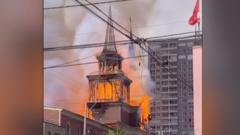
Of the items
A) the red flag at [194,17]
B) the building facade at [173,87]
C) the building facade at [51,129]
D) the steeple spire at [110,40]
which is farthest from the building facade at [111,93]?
the red flag at [194,17]

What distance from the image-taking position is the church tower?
2828mm

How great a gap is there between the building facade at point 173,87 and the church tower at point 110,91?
0.16 metres

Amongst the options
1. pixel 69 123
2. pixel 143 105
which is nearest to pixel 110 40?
pixel 143 105

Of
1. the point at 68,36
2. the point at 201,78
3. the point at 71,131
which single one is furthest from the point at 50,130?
the point at 201,78

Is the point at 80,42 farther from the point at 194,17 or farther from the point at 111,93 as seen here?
the point at 194,17

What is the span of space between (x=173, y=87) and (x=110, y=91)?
1.36 feet

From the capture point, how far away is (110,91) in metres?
2.85

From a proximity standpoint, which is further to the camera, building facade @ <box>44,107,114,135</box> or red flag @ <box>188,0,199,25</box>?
building facade @ <box>44,107,114,135</box>

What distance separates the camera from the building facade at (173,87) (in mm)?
2717

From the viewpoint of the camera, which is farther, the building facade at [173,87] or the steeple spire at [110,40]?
the steeple spire at [110,40]

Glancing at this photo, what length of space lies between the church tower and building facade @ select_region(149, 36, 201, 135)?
159 mm

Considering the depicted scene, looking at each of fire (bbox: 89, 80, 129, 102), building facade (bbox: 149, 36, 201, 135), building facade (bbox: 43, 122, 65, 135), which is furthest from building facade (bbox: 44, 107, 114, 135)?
building facade (bbox: 149, 36, 201, 135)

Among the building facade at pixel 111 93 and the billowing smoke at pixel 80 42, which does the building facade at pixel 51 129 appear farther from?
the building facade at pixel 111 93

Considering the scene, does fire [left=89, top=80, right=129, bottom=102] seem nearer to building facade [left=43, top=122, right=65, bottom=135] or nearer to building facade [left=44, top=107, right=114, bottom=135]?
building facade [left=44, top=107, right=114, bottom=135]
